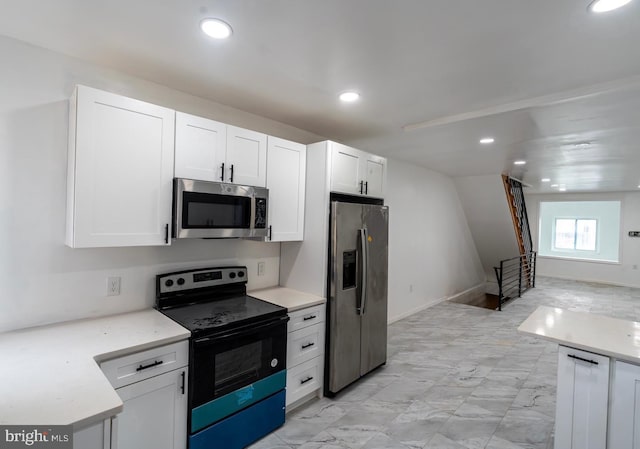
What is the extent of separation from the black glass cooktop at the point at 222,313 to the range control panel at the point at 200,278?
0.14m

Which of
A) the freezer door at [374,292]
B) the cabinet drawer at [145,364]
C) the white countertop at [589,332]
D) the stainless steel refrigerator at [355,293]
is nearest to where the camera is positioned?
the cabinet drawer at [145,364]

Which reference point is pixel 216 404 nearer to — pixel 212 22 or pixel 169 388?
pixel 169 388

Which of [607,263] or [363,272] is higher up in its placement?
[363,272]

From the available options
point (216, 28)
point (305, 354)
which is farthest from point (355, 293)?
point (216, 28)

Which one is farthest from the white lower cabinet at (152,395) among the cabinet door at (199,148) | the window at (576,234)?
the window at (576,234)

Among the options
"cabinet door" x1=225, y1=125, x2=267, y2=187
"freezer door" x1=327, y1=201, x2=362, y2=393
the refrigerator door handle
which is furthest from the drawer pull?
the refrigerator door handle

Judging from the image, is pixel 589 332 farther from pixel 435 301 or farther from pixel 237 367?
pixel 435 301

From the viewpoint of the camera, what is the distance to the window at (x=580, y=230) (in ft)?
28.6

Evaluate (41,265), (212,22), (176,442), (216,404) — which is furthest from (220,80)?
(176,442)

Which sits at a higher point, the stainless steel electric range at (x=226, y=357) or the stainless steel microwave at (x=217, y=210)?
the stainless steel microwave at (x=217, y=210)

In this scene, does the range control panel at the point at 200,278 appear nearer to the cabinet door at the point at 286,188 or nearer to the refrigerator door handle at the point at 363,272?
the cabinet door at the point at 286,188

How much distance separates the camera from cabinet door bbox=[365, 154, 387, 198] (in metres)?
3.23

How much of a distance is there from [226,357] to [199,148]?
143 centimetres

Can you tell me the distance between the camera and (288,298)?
2.74 metres
